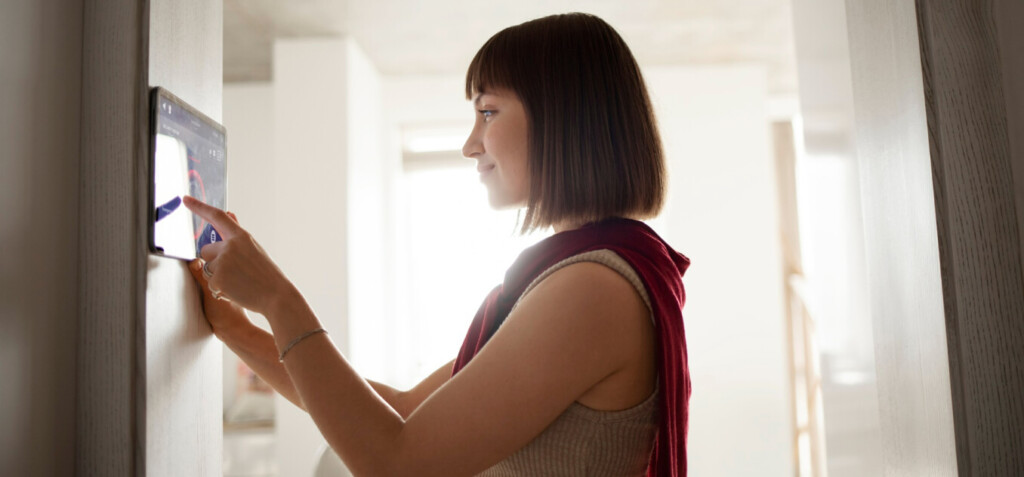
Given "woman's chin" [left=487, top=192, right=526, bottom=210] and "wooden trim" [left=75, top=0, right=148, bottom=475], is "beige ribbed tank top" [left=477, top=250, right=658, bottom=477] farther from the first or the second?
"wooden trim" [left=75, top=0, right=148, bottom=475]

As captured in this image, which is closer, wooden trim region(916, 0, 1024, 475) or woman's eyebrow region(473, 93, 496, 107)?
wooden trim region(916, 0, 1024, 475)

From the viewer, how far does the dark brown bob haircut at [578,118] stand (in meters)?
0.94

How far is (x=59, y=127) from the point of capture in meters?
0.77

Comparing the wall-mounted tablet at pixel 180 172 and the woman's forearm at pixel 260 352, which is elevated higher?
the wall-mounted tablet at pixel 180 172

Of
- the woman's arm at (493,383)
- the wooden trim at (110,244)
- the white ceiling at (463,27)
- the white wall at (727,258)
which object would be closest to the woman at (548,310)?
the woman's arm at (493,383)

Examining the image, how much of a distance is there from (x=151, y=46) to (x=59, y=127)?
0.46ft

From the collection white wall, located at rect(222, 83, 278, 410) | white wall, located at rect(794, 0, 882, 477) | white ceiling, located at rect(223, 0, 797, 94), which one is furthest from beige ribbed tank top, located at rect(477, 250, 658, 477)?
white wall, located at rect(222, 83, 278, 410)

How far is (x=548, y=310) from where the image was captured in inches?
31.0

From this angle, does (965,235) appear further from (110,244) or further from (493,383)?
(110,244)

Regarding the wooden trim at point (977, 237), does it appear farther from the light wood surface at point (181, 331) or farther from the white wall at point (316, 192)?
the white wall at point (316, 192)

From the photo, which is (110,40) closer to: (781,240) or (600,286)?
(600,286)

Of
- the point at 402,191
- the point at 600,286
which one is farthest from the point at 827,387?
the point at 402,191

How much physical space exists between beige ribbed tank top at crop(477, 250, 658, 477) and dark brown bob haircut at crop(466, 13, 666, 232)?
4.9 inches

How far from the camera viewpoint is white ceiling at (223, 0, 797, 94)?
3.70 metres
